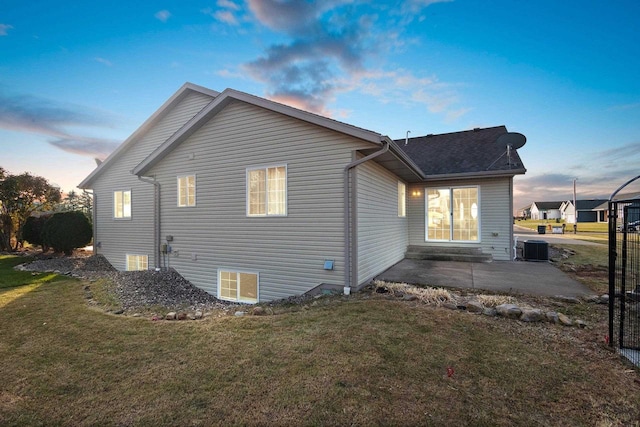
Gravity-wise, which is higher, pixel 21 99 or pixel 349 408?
pixel 21 99

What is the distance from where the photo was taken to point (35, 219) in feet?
47.4

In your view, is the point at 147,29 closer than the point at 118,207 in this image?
Yes

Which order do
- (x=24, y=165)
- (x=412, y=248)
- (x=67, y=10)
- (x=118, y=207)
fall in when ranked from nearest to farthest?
(x=67, y=10) → (x=412, y=248) → (x=118, y=207) → (x=24, y=165)

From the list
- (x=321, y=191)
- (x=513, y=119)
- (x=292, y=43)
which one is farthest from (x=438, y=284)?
(x=513, y=119)

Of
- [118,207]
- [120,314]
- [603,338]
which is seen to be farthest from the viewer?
[118,207]

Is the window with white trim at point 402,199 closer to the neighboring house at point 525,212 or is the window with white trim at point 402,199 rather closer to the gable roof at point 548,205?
the gable roof at point 548,205

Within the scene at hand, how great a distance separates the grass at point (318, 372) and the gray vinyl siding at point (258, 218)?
2172 millimetres

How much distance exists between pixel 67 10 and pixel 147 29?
210 centimetres

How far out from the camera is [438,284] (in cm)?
643

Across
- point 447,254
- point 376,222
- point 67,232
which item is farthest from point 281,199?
point 67,232

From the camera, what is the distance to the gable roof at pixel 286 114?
579cm

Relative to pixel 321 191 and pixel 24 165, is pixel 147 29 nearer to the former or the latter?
pixel 321 191

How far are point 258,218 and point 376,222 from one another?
312 cm

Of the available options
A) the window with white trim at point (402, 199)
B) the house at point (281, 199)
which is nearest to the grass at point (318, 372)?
the house at point (281, 199)
